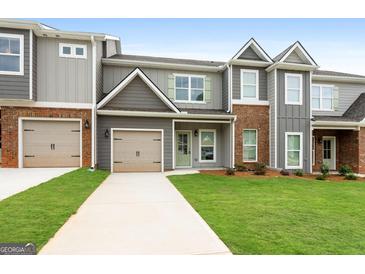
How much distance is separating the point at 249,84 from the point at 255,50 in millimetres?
1949

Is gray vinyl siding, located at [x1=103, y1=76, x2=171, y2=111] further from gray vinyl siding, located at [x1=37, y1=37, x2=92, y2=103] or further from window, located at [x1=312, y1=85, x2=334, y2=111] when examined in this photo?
window, located at [x1=312, y1=85, x2=334, y2=111]

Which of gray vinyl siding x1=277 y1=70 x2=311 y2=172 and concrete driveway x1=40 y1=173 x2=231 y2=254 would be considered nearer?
concrete driveway x1=40 y1=173 x2=231 y2=254

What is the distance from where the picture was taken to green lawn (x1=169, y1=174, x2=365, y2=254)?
354 cm

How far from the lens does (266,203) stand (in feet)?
19.7

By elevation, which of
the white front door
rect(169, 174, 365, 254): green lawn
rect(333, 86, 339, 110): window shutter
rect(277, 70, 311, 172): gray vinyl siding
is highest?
rect(333, 86, 339, 110): window shutter

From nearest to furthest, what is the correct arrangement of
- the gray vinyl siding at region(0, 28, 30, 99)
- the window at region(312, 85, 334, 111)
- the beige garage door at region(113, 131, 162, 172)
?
the gray vinyl siding at region(0, 28, 30, 99)
the beige garage door at region(113, 131, 162, 172)
the window at region(312, 85, 334, 111)

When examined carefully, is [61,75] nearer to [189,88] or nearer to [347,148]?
[189,88]

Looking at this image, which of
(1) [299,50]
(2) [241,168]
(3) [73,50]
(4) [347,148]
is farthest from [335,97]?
(3) [73,50]

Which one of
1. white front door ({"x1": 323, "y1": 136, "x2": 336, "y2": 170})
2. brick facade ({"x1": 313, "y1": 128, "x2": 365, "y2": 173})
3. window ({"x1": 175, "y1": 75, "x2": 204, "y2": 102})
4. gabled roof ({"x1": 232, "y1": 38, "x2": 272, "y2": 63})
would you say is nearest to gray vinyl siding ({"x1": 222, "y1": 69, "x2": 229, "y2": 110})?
gabled roof ({"x1": 232, "y1": 38, "x2": 272, "y2": 63})

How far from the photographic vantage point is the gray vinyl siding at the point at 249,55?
534 inches

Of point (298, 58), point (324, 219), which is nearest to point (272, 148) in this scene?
point (298, 58)

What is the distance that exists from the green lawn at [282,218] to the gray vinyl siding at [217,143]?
609 cm

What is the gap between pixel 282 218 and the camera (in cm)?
479

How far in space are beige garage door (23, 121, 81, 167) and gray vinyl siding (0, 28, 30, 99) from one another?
1.34 m
